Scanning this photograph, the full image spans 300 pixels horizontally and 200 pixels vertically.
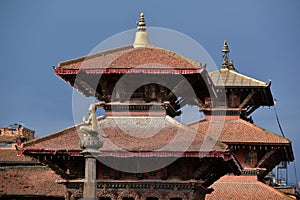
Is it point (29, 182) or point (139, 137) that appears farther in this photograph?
point (29, 182)

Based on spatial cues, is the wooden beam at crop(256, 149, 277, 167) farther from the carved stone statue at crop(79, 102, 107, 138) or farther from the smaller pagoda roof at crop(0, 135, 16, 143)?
the smaller pagoda roof at crop(0, 135, 16, 143)

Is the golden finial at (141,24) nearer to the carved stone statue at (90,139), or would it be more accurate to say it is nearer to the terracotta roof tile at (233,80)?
the carved stone statue at (90,139)

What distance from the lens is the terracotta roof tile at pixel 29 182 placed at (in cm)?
5616

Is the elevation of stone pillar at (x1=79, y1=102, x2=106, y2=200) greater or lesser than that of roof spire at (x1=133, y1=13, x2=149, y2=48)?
lesser

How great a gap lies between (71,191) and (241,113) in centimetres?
1920

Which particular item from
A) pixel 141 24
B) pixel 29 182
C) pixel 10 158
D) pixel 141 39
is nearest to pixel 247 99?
pixel 29 182

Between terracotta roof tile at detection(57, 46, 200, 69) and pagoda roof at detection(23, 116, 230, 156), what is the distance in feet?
7.66

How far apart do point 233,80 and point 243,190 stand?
851 centimetres

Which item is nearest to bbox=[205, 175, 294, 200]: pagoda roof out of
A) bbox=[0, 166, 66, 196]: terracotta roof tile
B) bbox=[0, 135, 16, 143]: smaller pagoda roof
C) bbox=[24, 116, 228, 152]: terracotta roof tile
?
bbox=[0, 166, 66, 196]: terracotta roof tile

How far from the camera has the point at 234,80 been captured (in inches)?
2272

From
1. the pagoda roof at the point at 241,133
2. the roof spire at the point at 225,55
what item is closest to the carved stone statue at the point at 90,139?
the pagoda roof at the point at 241,133

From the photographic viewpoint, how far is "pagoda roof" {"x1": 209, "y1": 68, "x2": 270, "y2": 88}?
56969 mm

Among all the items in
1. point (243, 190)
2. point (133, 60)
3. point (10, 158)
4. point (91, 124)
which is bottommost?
point (243, 190)

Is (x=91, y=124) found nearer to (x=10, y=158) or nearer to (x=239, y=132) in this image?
(x=239, y=132)
